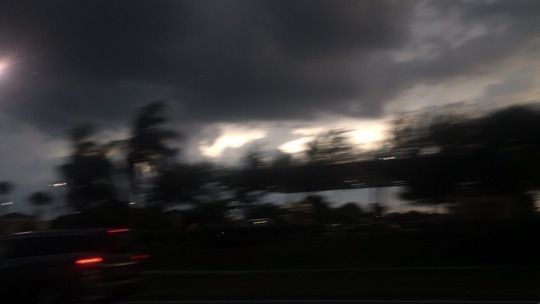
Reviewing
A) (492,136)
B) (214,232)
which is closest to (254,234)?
(214,232)

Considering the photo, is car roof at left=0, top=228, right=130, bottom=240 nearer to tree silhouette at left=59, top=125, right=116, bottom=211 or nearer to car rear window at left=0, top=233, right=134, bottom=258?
car rear window at left=0, top=233, right=134, bottom=258

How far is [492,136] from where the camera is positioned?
2950cm

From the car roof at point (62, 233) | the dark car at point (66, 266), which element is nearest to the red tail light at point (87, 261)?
the dark car at point (66, 266)

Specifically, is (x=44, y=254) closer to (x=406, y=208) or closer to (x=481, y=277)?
(x=481, y=277)

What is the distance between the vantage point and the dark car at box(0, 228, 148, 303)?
1301 centimetres

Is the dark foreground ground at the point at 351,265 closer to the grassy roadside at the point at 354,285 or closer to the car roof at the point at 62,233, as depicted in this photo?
the grassy roadside at the point at 354,285

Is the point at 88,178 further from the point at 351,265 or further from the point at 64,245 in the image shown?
the point at 64,245

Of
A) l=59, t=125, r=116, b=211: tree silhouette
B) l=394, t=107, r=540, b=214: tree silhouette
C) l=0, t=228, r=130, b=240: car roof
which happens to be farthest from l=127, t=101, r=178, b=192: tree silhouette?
l=0, t=228, r=130, b=240: car roof

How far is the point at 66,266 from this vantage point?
1307 cm

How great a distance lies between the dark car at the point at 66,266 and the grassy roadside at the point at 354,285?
444 cm

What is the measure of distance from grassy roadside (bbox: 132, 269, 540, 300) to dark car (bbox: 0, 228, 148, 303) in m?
4.44

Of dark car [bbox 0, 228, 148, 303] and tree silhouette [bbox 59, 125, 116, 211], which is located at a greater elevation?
tree silhouette [bbox 59, 125, 116, 211]

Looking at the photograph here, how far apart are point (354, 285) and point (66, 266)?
9.16 m

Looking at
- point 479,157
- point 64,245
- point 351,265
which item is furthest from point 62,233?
point 479,157
